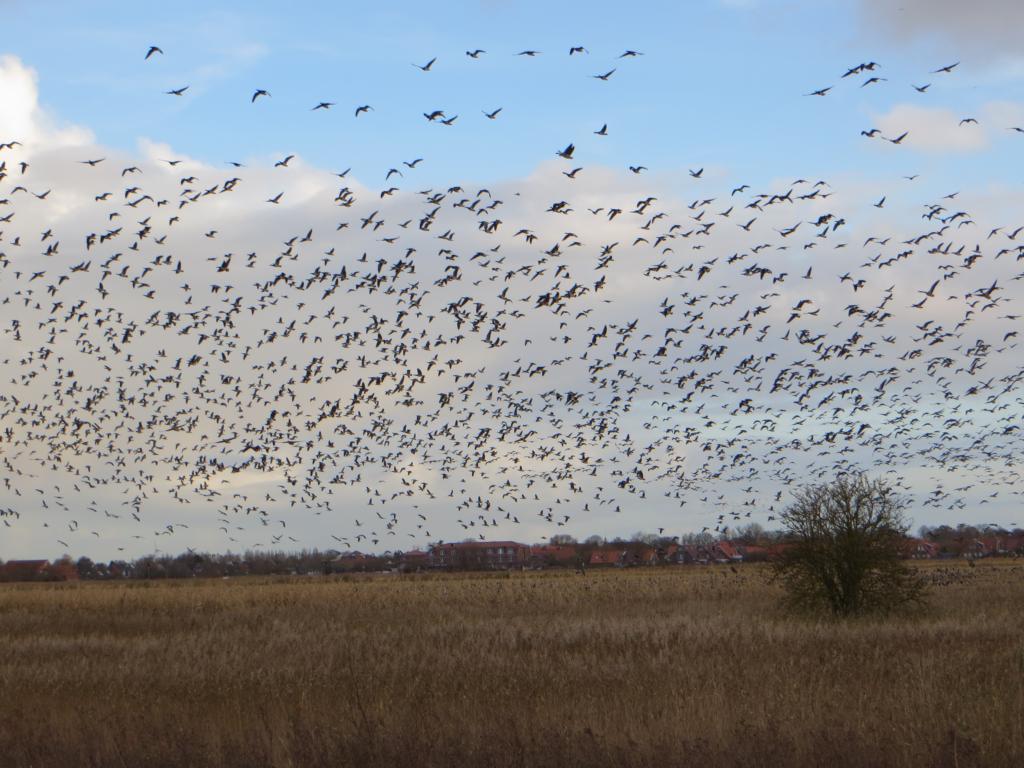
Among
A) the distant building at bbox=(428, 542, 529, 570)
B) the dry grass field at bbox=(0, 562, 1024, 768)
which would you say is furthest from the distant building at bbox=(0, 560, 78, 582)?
the dry grass field at bbox=(0, 562, 1024, 768)

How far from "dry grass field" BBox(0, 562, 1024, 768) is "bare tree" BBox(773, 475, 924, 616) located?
1.33m

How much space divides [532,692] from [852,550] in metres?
16.0

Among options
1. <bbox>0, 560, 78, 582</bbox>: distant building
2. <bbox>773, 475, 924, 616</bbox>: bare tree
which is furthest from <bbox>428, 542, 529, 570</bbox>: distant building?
<bbox>773, 475, 924, 616</bbox>: bare tree

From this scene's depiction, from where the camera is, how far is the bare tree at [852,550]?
1110 inches

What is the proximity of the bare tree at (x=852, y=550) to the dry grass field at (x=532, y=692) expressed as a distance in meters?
1.33

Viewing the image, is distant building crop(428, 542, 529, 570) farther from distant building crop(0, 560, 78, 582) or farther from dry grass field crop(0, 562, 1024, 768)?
dry grass field crop(0, 562, 1024, 768)

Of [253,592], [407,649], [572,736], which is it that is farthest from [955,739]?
[253,592]

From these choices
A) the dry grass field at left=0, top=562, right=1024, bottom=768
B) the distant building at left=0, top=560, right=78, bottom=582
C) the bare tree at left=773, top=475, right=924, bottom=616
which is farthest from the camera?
the distant building at left=0, top=560, right=78, bottom=582

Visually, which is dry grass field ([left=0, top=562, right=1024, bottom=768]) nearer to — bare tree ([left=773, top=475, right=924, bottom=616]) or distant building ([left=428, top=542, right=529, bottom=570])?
bare tree ([left=773, top=475, right=924, bottom=616])

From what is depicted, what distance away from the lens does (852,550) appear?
92.4 ft

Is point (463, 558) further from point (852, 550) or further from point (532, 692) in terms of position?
point (532, 692)

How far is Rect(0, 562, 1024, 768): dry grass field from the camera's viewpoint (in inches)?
406

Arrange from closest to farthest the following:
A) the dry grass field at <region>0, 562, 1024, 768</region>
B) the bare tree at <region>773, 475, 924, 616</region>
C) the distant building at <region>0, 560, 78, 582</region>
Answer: the dry grass field at <region>0, 562, 1024, 768</region>
the bare tree at <region>773, 475, 924, 616</region>
the distant building at <region>0, 560, 78, 582</region>

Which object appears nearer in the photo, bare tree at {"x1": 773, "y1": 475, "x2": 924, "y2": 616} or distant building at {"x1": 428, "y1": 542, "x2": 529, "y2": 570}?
bare tree at {"x1": 773, "y1": 475, "x2": 924, "y2": 616}
